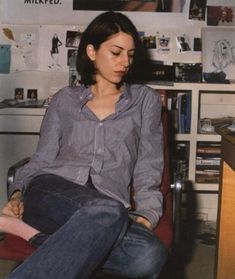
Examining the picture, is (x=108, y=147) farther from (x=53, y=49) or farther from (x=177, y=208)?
(x=53, y=49)

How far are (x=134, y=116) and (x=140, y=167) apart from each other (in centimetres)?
19

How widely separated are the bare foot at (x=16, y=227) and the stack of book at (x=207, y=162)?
1327 mm

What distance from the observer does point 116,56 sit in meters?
1.75

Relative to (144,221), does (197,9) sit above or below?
above

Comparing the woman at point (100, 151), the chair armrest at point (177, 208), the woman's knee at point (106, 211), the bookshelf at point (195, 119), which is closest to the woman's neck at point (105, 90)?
the woman at point (100, 151)

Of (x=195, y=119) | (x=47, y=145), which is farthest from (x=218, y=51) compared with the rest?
(x=47, y=145)

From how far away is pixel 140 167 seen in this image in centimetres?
177

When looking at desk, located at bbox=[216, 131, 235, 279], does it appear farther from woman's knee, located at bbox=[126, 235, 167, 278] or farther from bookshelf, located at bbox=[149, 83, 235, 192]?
bookshelf, located at bbox=[149, 83, 235, 192]

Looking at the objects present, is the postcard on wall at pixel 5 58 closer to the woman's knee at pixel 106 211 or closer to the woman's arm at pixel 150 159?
the woman's arm at pixel 150 159

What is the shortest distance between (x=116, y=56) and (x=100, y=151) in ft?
1.16

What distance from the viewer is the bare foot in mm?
1537

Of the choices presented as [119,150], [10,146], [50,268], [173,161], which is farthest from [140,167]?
[10,146]

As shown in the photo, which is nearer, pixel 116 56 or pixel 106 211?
pixel 106 211

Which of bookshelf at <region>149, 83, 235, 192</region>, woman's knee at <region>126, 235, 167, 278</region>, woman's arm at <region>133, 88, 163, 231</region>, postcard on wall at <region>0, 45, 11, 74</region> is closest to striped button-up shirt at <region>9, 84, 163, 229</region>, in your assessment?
woman's arm at <region>133, 88, 163, 231</region>
